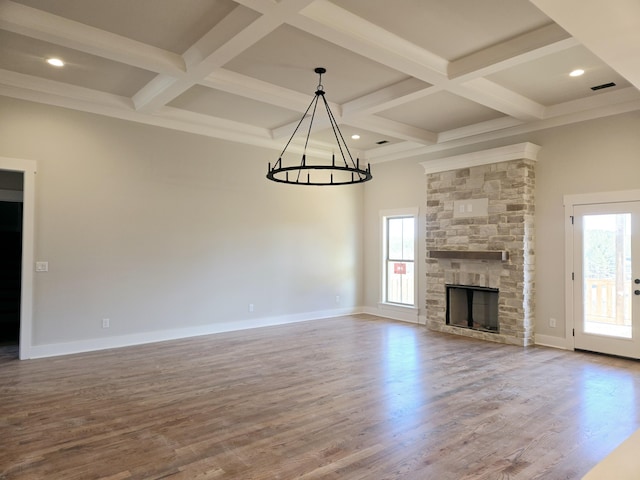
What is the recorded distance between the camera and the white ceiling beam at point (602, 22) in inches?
99.0

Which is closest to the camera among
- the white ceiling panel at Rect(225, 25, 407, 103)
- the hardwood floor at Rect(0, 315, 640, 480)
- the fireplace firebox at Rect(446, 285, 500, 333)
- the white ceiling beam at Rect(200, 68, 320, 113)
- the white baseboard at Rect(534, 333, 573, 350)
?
the hardwood floor at Rect(0, 315, 640, 480)

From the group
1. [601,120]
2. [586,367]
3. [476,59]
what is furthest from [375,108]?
[586,367]

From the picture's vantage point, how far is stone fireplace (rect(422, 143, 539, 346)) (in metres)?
6.21

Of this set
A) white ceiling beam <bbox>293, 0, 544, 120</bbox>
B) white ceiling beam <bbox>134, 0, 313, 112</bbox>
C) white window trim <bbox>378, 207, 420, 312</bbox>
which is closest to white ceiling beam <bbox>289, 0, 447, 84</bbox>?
white ceiling beam <bbox>293, 0, 544, 120</bbox>

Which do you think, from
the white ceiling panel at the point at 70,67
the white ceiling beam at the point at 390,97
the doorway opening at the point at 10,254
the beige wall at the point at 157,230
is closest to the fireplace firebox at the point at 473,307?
the beige wall at the point at 157,230

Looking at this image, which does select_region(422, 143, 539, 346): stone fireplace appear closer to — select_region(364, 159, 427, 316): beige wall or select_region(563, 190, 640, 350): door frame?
select_region(364, 159, 427, 316): beige wall

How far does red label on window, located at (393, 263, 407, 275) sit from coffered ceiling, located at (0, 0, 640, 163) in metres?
2.93

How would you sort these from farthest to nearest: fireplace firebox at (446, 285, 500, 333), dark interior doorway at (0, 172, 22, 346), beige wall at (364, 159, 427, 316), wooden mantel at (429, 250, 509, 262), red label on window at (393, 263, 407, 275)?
1. red label on window at (393, 263, 407, 275)
2. beige wall at (364, 159, 427, 316)
3. fireplace firebox at (446, 285, 500, 333)
4. dark interior doorway at (0, 172, 22, 346)
5. wooden mantel at (429, 250, 509, 262)

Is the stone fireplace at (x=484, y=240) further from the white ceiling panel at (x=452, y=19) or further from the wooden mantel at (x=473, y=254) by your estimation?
the white ceiling panel at (x=452, y=19)

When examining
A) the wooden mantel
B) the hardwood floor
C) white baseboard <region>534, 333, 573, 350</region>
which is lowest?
the hardwood floor

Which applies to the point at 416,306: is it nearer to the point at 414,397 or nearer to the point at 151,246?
the point at 414,397

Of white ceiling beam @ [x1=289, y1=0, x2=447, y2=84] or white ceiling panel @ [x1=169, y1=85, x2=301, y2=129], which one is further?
white ceiling panel @ [x1=169, y1=85, x2=301, y2=129]

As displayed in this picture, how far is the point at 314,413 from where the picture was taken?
359 cm

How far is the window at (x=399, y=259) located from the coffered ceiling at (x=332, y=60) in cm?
233
